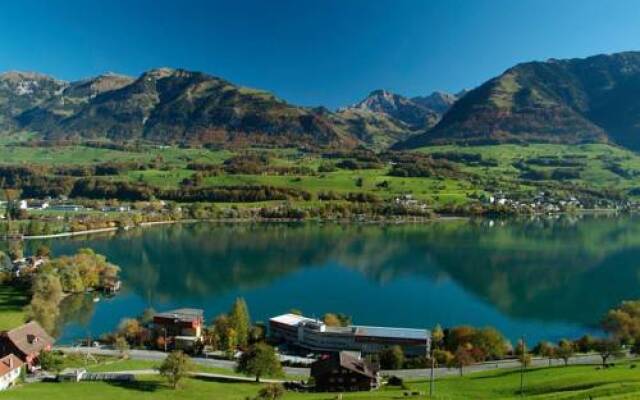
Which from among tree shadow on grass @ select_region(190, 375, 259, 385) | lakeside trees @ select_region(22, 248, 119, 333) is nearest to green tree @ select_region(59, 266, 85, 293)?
lakeside trees @ select_region(22, 248, 119, 333)

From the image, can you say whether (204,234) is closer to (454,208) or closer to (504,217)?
(454,208)

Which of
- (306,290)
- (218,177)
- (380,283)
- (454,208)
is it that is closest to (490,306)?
(380,283)

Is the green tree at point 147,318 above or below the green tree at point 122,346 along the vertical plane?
above

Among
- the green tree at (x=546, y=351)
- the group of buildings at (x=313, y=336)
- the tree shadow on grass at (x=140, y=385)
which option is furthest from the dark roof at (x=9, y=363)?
the green tree at (x=546, y=351)

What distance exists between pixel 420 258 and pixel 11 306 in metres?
62.6

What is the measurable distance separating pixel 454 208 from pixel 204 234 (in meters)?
70.0

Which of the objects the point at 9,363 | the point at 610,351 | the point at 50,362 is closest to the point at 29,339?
the point at 50,362

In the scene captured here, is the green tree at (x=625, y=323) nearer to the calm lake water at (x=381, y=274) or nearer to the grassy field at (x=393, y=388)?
the calm lake water at (x=381, y=274)

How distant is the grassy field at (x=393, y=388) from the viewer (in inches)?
1266

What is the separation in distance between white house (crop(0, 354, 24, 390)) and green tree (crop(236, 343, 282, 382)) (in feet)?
42.5

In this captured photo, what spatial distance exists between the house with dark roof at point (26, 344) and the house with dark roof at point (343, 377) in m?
18.8

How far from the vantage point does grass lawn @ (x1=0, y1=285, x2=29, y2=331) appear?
54594mm

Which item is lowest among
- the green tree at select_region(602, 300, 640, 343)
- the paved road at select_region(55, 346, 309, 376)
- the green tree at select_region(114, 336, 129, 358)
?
the paved road at select_region(55, 346, 309, 376)

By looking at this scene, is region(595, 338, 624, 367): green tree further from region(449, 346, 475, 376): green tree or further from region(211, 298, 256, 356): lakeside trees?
region(211, 298, 256, 356): lakeside trees
